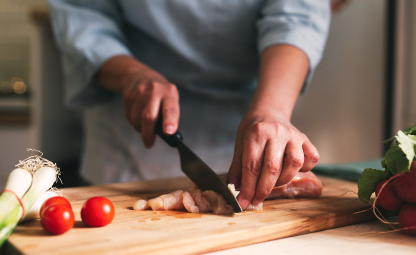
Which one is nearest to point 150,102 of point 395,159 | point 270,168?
point 270,168

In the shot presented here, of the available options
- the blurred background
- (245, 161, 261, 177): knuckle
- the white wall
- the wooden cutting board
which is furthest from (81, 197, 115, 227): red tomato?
the white wall

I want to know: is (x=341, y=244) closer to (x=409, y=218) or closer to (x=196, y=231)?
(x=409, y=218)

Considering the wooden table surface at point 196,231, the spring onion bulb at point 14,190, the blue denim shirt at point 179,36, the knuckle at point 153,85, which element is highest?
the blue denim shirt at point 179,36

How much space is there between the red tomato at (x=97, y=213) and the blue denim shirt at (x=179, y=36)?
80 cm

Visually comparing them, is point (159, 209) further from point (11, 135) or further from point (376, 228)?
point (11, 135)

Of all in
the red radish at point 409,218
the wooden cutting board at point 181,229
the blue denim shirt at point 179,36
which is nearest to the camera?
the wooden cutting board at point 181,229

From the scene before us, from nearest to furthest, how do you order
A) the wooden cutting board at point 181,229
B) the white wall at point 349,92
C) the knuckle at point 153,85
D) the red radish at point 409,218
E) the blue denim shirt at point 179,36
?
1. the wooden cutting board at point 181,229
2. the red radish at point 409,218
3. the knuckle at point 153,85
4. the blue denim shirt at point 179,36
5. the white wall at point 349,92

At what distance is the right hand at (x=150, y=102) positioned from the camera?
1.11m

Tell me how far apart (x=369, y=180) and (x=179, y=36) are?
1025 millimetres

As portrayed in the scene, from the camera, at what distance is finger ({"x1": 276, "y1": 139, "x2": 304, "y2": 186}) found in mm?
869

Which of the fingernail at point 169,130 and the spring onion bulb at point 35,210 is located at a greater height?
the fingernail at point 169,130

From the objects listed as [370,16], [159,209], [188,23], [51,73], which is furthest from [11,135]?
[370,16]

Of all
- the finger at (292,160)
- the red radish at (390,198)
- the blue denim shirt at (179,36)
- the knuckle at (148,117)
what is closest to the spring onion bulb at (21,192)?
the knuckle at (148,117)

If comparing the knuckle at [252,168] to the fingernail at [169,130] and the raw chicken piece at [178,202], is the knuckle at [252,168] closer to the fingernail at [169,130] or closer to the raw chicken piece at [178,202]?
the raw chicken piece at [178,202]
